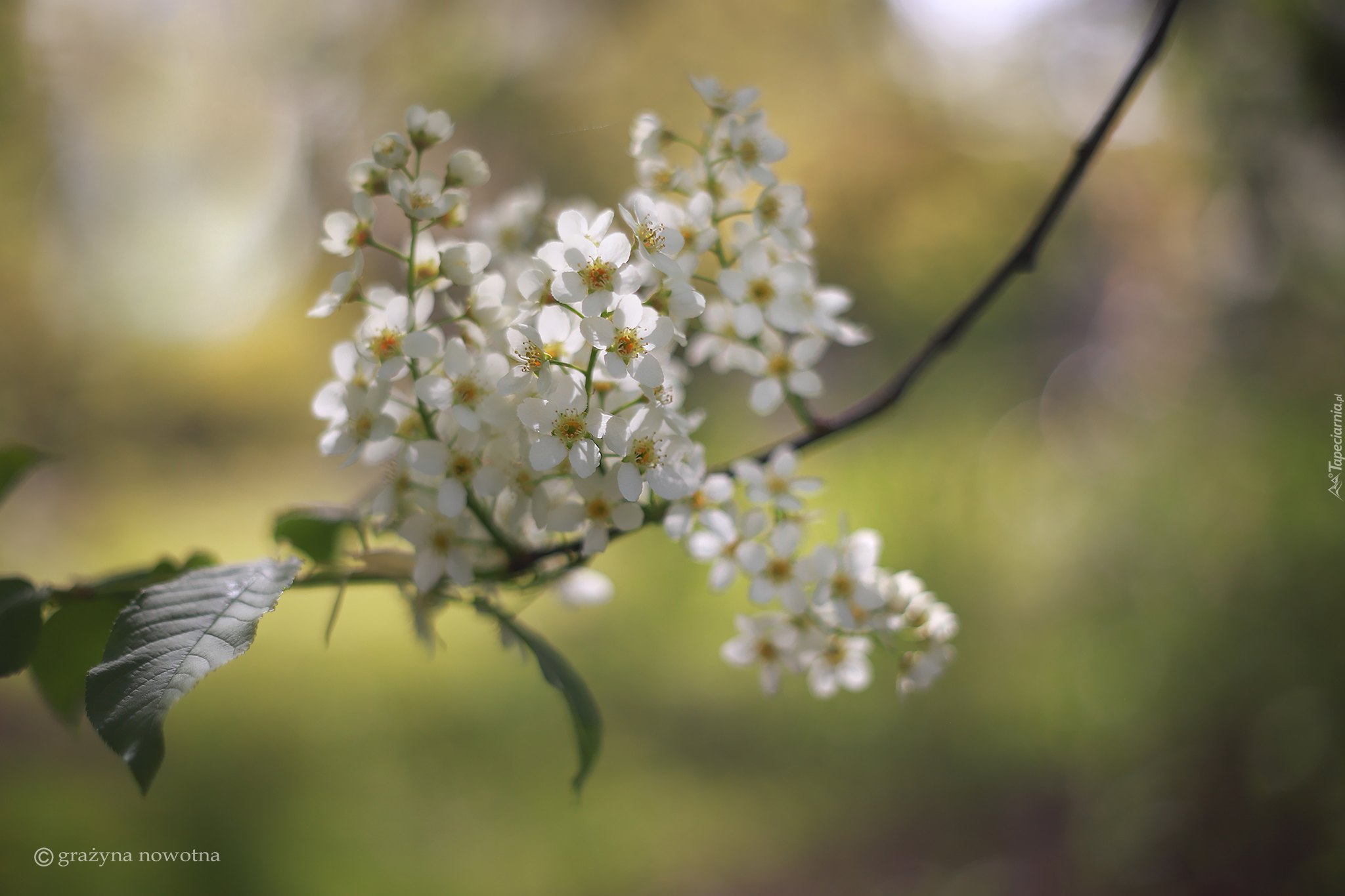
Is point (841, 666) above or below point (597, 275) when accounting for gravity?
below

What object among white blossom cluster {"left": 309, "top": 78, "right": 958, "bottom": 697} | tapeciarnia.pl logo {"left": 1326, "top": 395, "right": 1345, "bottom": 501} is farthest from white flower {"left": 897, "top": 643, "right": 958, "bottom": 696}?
tapeciarnia.pl logo {"left": 1326, "top": 395, "right": 1345, "bottom": 501}

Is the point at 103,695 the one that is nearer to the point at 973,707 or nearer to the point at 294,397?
the point at 973,707

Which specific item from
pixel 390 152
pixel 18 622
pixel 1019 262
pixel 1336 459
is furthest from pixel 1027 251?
pixel 1336 459

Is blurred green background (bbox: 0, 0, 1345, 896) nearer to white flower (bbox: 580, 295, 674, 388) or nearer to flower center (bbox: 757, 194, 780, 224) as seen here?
flower center (bbox: 757, 194, 780, 224)

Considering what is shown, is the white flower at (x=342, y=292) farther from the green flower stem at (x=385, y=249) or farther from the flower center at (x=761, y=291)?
the flower center at (x=761, y=291)

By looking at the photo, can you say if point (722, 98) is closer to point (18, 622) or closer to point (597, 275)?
point (597, 275)
